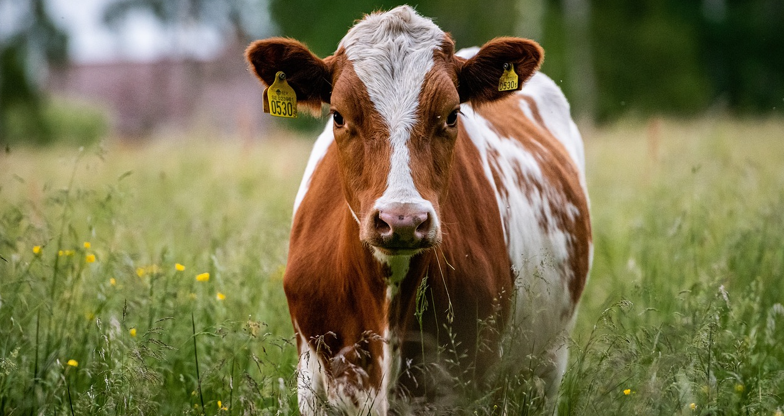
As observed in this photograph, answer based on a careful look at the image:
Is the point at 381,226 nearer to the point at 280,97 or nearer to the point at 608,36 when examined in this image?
the point at 280,97

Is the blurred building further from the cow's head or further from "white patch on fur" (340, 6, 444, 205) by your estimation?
"white patch on fur" (340, 6, 444, 205)

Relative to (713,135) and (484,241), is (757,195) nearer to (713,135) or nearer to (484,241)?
(484,241)

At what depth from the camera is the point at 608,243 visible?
6465mm

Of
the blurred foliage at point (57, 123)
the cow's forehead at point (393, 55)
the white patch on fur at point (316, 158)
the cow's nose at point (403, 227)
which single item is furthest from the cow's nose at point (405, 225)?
the blurred foliage at point (57, 123)

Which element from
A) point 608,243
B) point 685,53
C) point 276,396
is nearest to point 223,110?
point 685,53

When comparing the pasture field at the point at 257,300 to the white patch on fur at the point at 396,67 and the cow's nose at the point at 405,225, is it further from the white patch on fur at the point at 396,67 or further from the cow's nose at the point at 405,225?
the white patch on fur at the point at 396,67

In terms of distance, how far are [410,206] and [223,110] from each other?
41.0m

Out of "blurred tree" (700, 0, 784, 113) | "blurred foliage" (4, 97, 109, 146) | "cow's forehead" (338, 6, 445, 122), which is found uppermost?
"cow's forehead" (338, 6, 445, 122)

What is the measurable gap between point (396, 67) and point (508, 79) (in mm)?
595

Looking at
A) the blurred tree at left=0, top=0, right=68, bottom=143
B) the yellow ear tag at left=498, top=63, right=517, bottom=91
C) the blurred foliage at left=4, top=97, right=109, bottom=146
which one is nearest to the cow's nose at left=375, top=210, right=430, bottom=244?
the yellow ear tag at left=498, top=63, right=517, bottom=91

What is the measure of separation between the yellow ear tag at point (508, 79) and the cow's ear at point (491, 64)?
13 mm

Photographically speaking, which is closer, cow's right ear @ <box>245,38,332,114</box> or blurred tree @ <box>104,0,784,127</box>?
cow's right ear @ <box>245,38,332,114</box>

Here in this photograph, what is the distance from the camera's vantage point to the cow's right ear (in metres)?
3.12

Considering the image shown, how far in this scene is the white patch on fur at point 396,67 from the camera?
8.66 feet
